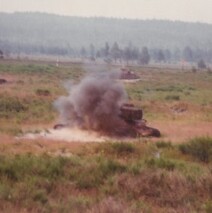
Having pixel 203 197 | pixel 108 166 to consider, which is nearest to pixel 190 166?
pixel 108 166

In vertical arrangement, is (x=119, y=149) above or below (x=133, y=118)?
above

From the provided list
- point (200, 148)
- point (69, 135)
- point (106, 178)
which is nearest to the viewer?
point (106, 178)

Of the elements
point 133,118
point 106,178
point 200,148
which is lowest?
point 133,118

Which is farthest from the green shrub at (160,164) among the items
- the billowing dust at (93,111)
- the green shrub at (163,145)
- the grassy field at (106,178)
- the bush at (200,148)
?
the billowing dust at (93,111)

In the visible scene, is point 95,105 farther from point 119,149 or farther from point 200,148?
point 200,148

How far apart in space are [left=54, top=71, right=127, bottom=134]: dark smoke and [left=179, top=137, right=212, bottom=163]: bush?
6.46 m

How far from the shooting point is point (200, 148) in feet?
55.9

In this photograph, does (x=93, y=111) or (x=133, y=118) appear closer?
(x=93, y=111)

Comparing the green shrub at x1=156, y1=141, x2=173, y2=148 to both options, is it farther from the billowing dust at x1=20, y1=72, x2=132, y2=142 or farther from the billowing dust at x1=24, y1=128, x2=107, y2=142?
the billowing dust at x1=20, y1=72, x2=132, y2=142

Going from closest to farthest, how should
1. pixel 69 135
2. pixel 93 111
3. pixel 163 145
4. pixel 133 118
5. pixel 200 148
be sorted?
pixel 200 148 < pixel 163 145 < pixel 69 135 < pixel 93 111 < pixel 133 118

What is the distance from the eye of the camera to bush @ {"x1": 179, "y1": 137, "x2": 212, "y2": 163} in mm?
16578

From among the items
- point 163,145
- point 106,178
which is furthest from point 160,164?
point 163,145

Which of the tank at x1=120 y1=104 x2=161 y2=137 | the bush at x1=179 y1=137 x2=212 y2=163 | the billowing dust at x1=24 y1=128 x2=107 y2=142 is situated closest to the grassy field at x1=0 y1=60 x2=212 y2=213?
the bush at x1=179 y1=137 x2=212 y2=163

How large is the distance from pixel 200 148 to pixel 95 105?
8.04 m
